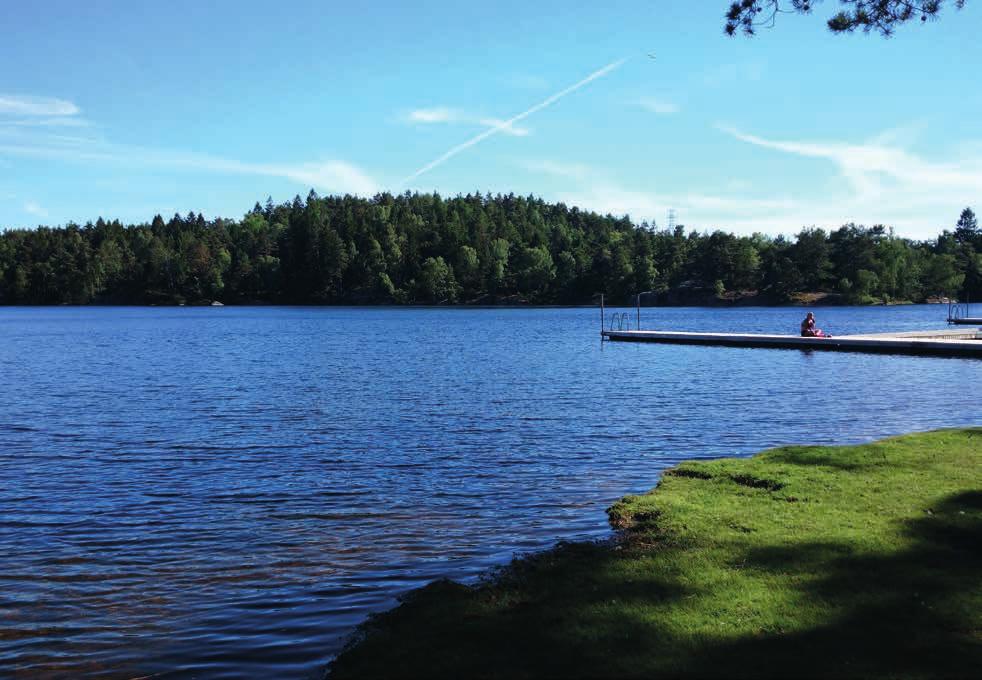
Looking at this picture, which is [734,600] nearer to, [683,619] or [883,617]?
[683,619]

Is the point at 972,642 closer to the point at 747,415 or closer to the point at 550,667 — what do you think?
the point at 550,667

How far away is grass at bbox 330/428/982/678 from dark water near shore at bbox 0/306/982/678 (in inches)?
54.8

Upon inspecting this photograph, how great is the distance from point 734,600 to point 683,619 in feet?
2.28

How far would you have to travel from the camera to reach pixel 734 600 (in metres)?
7.73

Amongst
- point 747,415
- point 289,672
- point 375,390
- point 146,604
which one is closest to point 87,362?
point 375,390

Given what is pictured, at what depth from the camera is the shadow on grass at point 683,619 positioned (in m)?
6.46

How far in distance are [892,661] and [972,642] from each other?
2.72ft

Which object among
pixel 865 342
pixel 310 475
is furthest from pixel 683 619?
pixel 865 342

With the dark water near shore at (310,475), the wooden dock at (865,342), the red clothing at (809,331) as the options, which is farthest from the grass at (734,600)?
the red clothing at (809,331)

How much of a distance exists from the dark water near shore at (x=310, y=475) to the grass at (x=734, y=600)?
1.39 m

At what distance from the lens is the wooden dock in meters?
45.0

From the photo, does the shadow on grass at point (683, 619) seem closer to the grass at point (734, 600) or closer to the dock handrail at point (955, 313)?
the grass at point (734, 600)

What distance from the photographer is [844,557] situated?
8.84 meters

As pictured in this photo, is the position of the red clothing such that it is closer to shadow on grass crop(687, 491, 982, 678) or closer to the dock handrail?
the dock handrail
